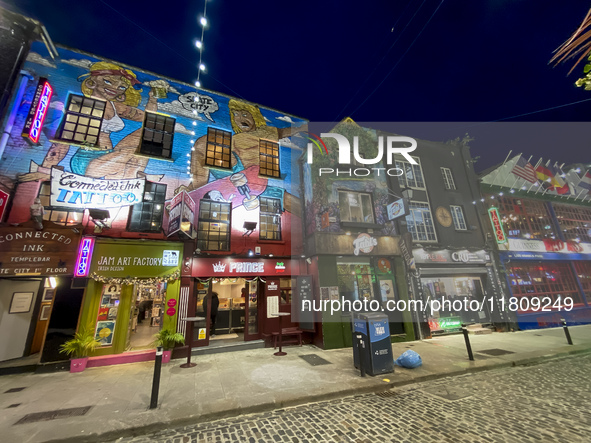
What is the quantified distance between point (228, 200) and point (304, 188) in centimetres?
410

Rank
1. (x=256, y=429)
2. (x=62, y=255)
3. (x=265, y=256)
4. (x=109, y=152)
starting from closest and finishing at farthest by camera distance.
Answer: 1. (x=256, y=429)
2. (x=62, y=255)
3. (x=109, y=152)
4. (x=265, y=256)

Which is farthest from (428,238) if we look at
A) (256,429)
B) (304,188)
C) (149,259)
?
(149,259)

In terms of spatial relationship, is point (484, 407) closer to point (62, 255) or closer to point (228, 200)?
point (228, 200)

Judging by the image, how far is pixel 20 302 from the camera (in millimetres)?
8391

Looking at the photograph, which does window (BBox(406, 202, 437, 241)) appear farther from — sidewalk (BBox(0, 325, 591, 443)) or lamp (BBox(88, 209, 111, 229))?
lamp (BBox(88, 209, 111, 229))

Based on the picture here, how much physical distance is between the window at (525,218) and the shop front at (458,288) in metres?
3.64

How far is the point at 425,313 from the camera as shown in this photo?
39.1 ft

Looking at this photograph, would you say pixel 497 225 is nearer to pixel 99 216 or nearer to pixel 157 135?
pixel 157 135

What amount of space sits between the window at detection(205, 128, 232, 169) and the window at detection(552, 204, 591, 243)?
23.6 meters

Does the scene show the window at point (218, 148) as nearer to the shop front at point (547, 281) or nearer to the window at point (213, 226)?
the window at point (213, 226)

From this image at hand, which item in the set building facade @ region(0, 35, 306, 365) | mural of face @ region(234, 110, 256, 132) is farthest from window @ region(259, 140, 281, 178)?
mural of face @ region(234, 110, 256, 132)

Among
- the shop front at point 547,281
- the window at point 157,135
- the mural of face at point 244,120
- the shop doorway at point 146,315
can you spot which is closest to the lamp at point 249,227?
the shop doorway at point 146,315

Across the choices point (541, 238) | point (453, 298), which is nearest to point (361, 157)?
point (453, 298)

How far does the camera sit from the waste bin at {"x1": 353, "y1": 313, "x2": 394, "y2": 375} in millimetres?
6723
